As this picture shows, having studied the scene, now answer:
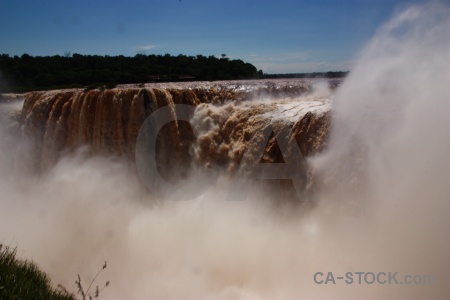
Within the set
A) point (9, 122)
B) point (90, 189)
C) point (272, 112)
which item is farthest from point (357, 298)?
point (9, 122)

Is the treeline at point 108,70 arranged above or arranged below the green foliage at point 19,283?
above

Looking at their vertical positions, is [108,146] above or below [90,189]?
above

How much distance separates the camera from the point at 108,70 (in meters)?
26.0

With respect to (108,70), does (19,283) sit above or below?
below

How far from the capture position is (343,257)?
20.7ft

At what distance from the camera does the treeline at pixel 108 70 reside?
23484 millimetres

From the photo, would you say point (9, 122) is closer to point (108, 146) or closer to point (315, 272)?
point (108, 146)

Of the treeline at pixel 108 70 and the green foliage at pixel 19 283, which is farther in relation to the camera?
the treeline at pixel 108 70

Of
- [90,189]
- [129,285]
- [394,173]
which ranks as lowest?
[129,285]

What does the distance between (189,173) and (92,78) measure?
1699cm

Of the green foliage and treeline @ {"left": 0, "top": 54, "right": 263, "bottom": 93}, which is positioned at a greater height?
treeline @ {"left": 0, "top": 54, "right": 263, "bottom": 93}

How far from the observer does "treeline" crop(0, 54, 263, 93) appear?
2348 cm

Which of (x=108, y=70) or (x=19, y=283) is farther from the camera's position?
(x=108, y=70)

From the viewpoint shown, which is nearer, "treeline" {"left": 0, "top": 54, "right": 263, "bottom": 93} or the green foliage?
the green foliage
